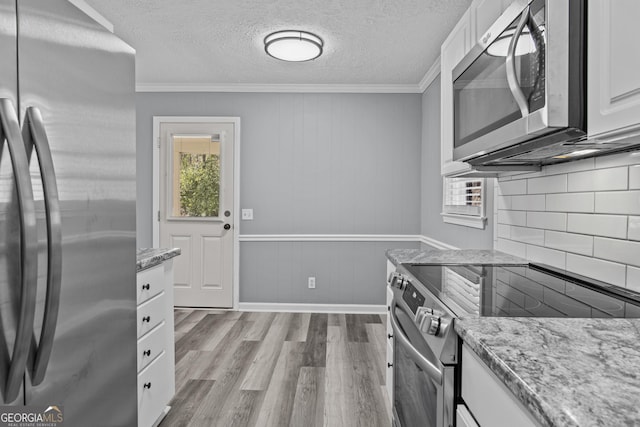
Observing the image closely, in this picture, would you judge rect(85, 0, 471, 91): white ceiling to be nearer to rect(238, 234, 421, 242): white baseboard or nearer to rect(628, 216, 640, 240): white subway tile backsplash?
rect(238, 234, 421, 242): white baseboard

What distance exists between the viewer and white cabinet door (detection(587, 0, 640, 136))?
2.63ft

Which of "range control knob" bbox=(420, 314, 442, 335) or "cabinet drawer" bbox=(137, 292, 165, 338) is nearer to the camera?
"range control knob" bbox=(420, 314, 442, 335)

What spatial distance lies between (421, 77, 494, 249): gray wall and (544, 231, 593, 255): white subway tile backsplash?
1066mm

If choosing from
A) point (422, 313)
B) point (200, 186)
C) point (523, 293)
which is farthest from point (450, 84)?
point (200, 186)

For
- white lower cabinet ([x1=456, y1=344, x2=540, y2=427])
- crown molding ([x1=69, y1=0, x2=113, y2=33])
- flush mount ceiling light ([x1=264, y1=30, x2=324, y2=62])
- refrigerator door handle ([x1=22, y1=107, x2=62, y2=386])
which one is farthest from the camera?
flush mount ceiling light ([x1=264, y1=30, x2=324, y2=62])

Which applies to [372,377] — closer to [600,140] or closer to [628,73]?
[600,140]

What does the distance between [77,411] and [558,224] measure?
189cm

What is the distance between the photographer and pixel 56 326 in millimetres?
1019

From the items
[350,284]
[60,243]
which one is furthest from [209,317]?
[60,243]

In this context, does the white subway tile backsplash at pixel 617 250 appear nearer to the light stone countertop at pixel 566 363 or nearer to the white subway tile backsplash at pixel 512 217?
the light stone countertop at pixel 566 363

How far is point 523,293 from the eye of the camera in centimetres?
126

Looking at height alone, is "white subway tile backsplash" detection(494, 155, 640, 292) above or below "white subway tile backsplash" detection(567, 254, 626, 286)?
above

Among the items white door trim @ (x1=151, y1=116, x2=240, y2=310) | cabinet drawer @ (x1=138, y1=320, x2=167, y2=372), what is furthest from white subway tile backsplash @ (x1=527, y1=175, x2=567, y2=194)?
white door trim @ (x1=151, y1=116, x2=240, y2=310)

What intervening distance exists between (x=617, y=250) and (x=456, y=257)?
74 centimetres
